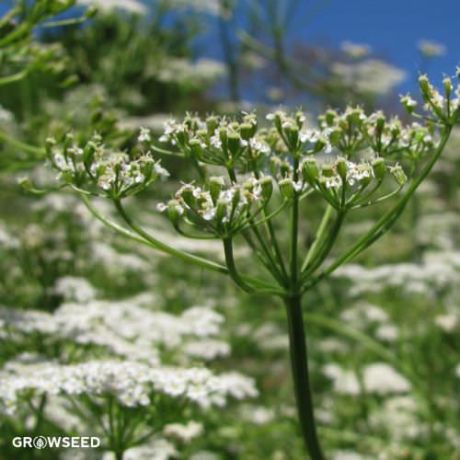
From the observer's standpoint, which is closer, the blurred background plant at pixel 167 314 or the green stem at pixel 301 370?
the green stem at pixel 301 370

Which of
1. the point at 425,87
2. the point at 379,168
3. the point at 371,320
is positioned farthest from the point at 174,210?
the point at 371,320

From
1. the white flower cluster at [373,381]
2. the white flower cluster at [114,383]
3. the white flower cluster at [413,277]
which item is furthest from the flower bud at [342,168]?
the white flower cluster at [413,277]

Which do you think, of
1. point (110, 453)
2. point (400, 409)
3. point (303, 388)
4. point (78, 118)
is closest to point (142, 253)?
point (78, 118)

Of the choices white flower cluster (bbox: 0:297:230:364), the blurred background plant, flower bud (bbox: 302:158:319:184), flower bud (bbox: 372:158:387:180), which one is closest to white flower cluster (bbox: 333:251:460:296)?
the blurred background plant

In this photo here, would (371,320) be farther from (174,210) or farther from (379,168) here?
(174,210)

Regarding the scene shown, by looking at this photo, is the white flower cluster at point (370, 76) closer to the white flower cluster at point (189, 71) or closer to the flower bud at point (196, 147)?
the white flower cluster at point (189, 71)

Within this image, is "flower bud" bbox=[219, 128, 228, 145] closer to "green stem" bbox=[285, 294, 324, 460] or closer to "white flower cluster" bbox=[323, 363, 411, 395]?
"green stem" bbox=[285, 294, 324, 460]

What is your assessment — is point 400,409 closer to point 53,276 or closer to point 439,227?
point 53,276
